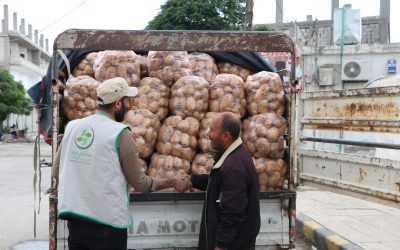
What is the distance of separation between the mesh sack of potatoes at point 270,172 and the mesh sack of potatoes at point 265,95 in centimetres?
41

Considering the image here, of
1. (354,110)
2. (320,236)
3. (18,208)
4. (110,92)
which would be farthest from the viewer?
(18,208)

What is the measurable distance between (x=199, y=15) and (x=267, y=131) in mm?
12009

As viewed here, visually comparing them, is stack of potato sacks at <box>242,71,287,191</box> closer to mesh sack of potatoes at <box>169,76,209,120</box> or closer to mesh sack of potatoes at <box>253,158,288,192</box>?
mesh sack of potatoes at <box>253,158,288,192</box>

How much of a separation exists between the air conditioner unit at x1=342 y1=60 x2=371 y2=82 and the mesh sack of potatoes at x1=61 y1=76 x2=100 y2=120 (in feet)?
49.1

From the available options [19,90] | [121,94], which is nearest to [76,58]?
[121,94]

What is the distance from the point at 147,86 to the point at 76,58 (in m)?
0.90

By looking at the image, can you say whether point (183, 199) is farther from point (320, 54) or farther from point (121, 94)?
point (320, 54)

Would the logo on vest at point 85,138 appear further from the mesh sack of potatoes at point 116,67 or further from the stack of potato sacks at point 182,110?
the mesh sack of potatoes at point 116,67

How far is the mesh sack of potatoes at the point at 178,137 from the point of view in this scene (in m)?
3.78

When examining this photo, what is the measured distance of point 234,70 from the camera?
4602 mm

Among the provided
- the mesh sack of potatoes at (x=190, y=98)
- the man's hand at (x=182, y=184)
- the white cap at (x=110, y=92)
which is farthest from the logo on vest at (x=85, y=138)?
the mesh sack of potatoes at (x=190, y=98)

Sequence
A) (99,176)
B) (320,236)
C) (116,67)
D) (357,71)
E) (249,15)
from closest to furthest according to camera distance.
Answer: (99,176), (116,67), (320,236), (249,15), (357,71)

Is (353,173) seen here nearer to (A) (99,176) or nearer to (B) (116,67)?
(B) (116,67)

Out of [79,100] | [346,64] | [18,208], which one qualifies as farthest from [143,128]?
[346,64]
